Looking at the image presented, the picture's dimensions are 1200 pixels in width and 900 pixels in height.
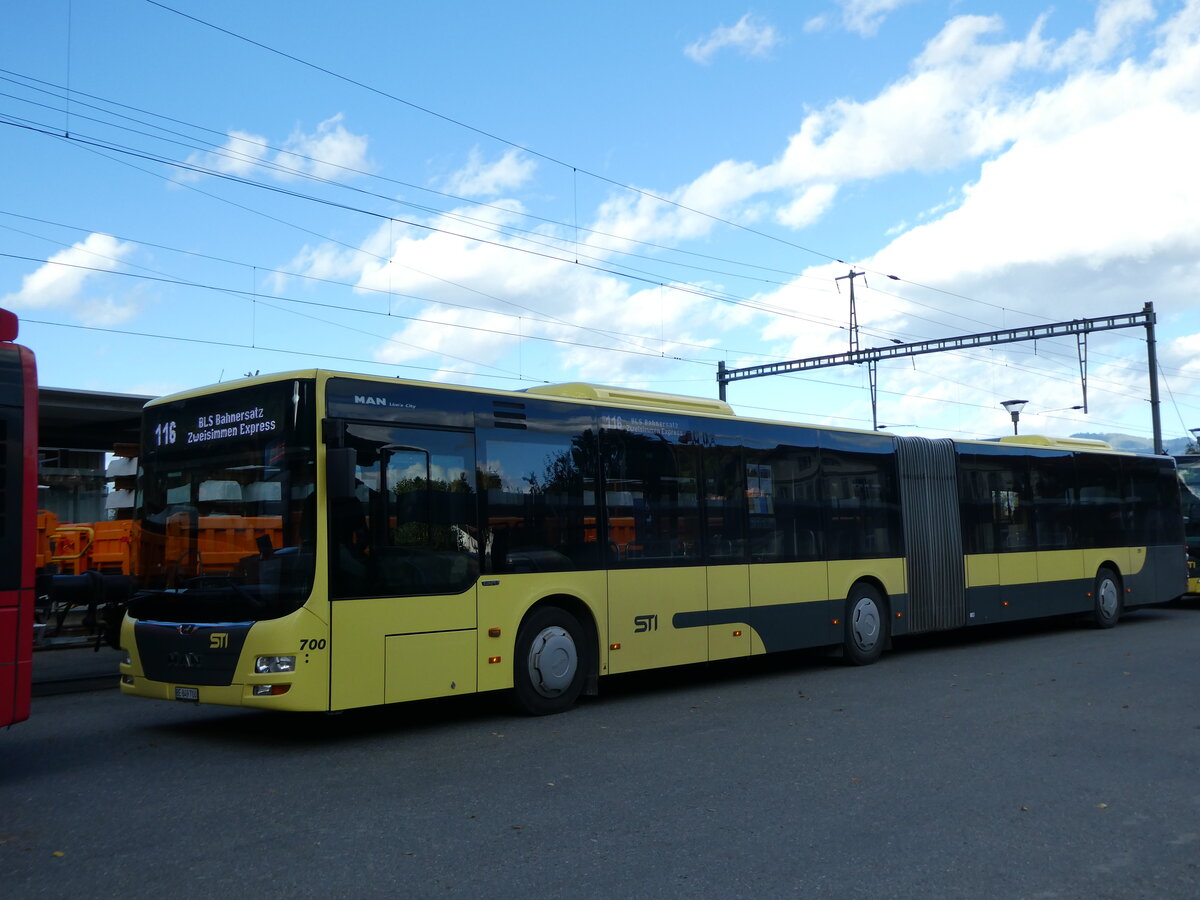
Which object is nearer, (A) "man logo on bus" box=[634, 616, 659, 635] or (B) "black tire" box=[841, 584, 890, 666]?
(A) "man logo on bus" box=[634, 616, 659, 635]

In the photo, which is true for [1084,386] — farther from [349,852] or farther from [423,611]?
[349,852]

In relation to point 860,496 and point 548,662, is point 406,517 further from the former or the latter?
point 860,496

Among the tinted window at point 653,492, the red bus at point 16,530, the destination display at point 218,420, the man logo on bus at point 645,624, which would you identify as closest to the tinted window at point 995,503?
the tinted window at point 653,492

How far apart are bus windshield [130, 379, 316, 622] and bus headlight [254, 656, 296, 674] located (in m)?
0.32

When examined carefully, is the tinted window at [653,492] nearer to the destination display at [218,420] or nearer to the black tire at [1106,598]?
the destination display at [218,420]

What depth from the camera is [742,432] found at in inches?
514

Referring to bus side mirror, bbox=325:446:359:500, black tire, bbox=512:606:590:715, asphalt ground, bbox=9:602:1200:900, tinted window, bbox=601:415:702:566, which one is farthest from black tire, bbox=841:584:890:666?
bus side mirror, bbox=325:446:359:500

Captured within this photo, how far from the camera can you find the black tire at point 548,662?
1030cm

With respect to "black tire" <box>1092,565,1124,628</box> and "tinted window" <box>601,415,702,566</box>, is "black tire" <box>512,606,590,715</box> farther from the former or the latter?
"black tire" <box>1092,565,1124,628</box>

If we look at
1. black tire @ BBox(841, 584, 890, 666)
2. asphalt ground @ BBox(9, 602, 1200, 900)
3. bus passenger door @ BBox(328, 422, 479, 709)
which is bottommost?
asphalt ground @ BBox(9, 602, 1200, 900)

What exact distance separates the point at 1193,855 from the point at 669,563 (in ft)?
21.4

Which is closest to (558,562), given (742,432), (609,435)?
(609,435)

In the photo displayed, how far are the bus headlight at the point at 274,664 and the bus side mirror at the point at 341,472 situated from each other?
1251 mm

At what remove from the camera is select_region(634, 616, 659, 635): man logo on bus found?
11.4 meters
